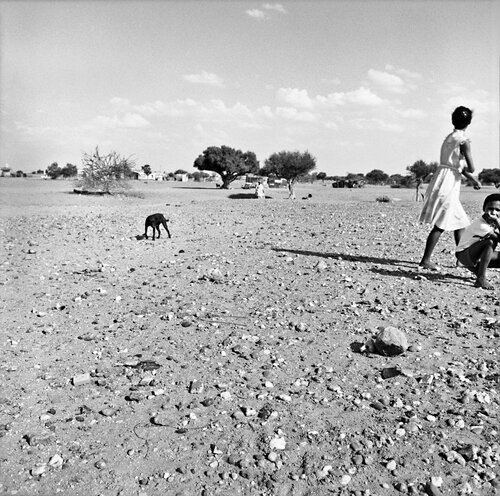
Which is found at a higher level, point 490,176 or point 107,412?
point 490,176

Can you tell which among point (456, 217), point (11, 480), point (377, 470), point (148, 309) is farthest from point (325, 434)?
point (456, 217)

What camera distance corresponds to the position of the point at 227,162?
56156mm

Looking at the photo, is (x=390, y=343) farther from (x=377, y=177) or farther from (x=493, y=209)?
(x=377, y=177)

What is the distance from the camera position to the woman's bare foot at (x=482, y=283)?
6.12 m

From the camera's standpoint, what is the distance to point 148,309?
567 cm

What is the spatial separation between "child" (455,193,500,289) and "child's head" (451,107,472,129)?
1178 mm

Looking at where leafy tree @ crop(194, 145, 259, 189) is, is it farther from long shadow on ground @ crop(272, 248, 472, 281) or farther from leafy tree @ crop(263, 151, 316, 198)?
long shadow on ground @ crop(272, 248, 472, 281)

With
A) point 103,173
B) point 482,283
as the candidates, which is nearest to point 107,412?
point 482,283

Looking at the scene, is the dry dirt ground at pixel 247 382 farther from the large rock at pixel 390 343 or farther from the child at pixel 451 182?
the child at pixel 451 182

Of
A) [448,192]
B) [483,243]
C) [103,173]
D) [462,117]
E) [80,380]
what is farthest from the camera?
[103,173]

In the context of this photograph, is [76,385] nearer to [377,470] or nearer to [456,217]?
[377,470]

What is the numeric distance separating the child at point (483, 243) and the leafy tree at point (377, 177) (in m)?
99.0

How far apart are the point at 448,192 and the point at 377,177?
328 feet

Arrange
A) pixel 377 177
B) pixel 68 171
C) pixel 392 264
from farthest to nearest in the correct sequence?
1. pixel 377 177
2. pixel 68 171
3. pixel 392 264
